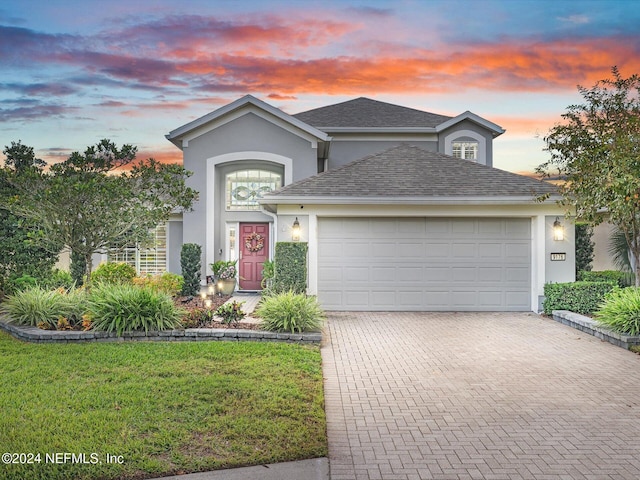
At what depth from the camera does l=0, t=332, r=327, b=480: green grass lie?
470 centimetres

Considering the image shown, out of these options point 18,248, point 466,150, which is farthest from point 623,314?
point 18,248

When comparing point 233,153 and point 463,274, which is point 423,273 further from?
point 233,153

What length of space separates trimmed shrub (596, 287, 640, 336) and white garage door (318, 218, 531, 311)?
315 centimetres

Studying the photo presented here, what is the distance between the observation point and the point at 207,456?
15.3 feet

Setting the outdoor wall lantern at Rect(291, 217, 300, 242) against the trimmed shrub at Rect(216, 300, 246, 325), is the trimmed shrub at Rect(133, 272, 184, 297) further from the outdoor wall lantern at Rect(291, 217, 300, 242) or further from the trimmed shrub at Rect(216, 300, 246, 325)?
the trimmed shrub at Rect(216, 300, 246, 325)

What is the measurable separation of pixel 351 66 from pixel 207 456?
15.1 metres

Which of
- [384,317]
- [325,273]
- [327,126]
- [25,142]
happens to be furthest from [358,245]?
[25,142]

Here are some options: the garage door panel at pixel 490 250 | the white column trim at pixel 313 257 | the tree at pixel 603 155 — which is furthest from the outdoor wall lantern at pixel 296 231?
the tree at pixel 603 155

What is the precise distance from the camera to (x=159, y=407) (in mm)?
5910

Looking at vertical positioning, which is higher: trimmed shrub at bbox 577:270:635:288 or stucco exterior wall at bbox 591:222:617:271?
stucco exterior wall at bbox 591:222:617:271

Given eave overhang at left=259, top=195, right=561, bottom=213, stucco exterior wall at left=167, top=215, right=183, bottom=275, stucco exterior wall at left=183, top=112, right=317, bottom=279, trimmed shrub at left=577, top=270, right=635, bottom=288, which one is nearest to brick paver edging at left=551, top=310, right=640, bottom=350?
trimmed shrub at left=577, top=270, right=635, bottom=288

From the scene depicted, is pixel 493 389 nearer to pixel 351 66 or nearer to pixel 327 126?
pixel 351 66

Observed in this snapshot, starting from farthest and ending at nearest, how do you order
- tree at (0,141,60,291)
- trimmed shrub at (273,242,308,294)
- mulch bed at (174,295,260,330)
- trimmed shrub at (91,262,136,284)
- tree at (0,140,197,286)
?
tree at (0,141,60,291)
trimmed shrub at (91,262,136,284)
trimmed shrub at (273,242,308,294)
tree at (0,140,197,286)
mulch bed at (174,295,260,330)

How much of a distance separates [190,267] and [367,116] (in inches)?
400
